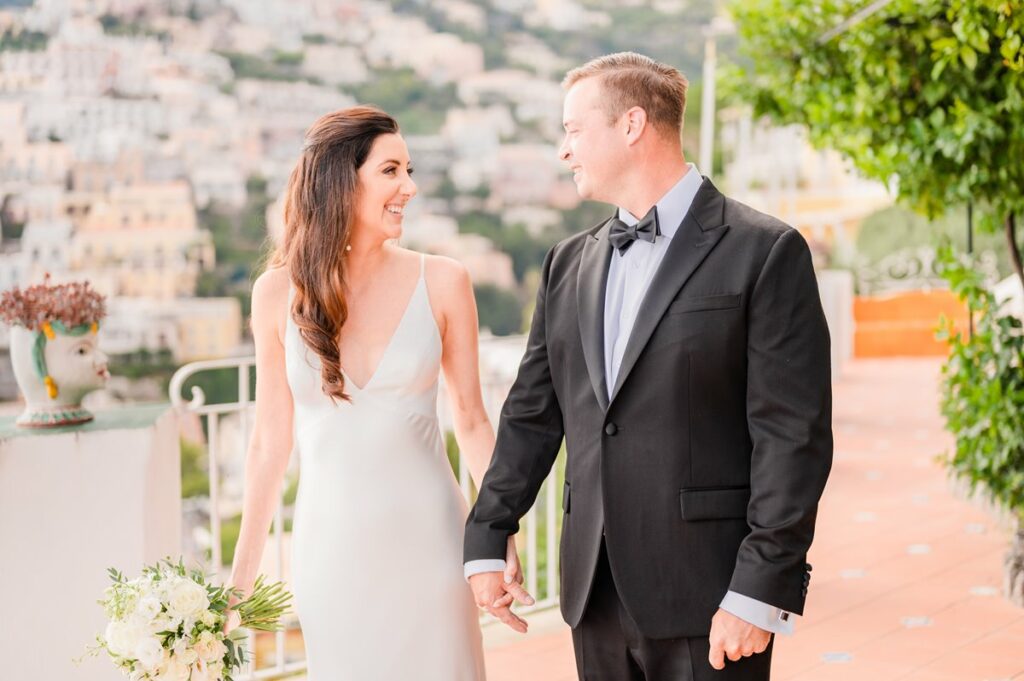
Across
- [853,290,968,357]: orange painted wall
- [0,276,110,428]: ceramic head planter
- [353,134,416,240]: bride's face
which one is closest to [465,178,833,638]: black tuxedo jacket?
[353,134,416,240]: bride's face

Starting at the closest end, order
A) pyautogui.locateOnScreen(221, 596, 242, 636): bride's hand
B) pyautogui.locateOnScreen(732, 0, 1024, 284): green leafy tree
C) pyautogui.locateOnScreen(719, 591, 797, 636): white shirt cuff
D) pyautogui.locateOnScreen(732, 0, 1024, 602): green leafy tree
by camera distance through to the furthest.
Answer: pyautogui.locateOnScreen(719, 591, 797, 636): white shirt cuff
pyautogui.locateOnScreen(221, 596, 242, 636): bride's hand
pyautogui.locateOnScreen(732, 0, 1024, 284): green leafy tree
pyautogui.locateOnScreen(732, 0, 1024, 602): green leafy tree

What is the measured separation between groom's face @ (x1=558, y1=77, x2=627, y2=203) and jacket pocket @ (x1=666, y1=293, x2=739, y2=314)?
0.20 metres

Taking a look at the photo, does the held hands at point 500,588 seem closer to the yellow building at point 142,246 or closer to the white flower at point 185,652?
the white flower at point 185,652

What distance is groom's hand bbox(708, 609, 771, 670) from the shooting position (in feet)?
5.03

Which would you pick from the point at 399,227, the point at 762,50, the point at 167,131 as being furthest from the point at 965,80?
the point at 167,131

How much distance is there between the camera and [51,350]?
8.59 ft

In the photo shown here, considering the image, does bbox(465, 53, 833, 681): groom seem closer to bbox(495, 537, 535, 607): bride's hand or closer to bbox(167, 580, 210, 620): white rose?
bbox(495, 537, 535, 607): bride's hand

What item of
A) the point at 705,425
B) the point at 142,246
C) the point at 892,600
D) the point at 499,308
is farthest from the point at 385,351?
the point at 499,308

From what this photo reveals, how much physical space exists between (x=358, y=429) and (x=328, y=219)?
1.30ft

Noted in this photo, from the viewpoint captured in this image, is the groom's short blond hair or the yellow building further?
the yellow building

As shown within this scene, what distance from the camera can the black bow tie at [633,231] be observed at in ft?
5.51

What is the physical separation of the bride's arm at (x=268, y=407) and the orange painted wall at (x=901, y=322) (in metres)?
12.4

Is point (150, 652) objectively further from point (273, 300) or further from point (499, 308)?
point (499, 308)

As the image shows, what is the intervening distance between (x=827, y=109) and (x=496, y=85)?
161ft
